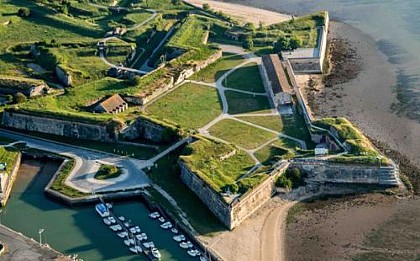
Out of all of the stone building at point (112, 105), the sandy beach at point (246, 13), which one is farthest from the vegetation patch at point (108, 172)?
the sandy beach at point (246, 13)

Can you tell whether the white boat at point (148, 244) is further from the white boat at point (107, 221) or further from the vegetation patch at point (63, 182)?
the vegetation patch at point (63, 182)

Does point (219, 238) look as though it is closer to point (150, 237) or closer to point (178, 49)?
point (150, 237)

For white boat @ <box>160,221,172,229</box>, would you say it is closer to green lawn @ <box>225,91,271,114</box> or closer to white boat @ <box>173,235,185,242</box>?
white boat @ <box>173,235,185,242</box>

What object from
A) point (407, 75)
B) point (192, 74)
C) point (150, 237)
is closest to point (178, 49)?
point (192, 74)

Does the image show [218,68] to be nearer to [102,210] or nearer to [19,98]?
[19,98]

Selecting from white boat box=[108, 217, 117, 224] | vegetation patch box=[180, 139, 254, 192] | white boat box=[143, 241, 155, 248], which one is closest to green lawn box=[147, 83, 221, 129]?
vegetation patch box=[180, 139, 254, 192]

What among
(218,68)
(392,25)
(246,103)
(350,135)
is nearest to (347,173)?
(350,135)
